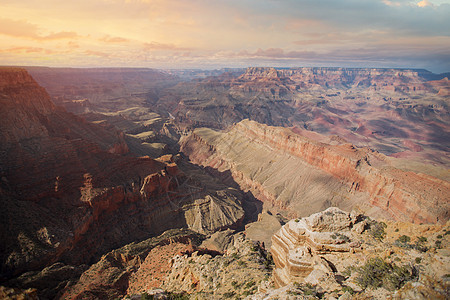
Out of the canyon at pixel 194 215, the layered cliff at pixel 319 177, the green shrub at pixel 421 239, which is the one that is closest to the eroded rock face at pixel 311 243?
the canyon at pixel 194 215

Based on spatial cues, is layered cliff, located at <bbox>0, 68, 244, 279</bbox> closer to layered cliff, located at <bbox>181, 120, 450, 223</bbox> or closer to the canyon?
the canyon

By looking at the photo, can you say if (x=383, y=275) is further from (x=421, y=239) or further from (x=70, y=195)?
(x=70, y=195)

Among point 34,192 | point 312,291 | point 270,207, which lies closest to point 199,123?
point 270,207

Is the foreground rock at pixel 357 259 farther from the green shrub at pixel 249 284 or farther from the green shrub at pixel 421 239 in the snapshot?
the green shrub at pixel 249 284

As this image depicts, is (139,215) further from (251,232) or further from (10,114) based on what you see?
(10,114)

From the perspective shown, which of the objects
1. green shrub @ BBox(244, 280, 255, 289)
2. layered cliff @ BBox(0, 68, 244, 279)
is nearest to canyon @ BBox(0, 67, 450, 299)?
green shrub @ BBox(244, 280, 255, 289)

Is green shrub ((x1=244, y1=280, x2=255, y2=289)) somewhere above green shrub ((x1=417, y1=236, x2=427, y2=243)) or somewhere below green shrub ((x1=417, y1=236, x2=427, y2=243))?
below
